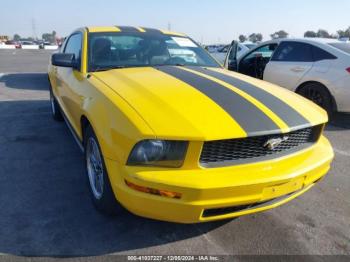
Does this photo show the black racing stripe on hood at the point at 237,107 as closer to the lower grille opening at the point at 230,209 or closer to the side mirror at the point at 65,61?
the lower grille opening at the point at 230,209

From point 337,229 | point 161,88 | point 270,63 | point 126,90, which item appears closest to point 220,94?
point 161,88

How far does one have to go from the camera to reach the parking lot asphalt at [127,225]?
7.68ft

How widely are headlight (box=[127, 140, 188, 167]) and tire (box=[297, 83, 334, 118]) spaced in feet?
14.4

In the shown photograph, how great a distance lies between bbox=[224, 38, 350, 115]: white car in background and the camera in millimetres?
5425

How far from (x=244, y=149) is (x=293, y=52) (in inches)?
186

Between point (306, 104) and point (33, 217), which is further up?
point (306, 104)

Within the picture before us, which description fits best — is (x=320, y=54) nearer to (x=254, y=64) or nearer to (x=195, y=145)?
(x=254, y=64)

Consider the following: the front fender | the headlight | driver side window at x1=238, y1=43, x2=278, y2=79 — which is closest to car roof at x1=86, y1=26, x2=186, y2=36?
the front fender

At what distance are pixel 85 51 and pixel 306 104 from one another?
2.19m

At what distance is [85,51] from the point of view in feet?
11.2

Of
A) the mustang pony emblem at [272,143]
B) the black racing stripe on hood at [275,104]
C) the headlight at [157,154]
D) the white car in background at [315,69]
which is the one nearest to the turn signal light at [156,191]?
the headlight at [157,154]

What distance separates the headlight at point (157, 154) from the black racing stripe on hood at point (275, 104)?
2.74 ft

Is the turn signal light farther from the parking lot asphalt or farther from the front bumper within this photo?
the parking lot asphalt

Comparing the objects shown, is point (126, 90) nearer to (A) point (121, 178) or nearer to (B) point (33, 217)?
(A) point (121, 178)
